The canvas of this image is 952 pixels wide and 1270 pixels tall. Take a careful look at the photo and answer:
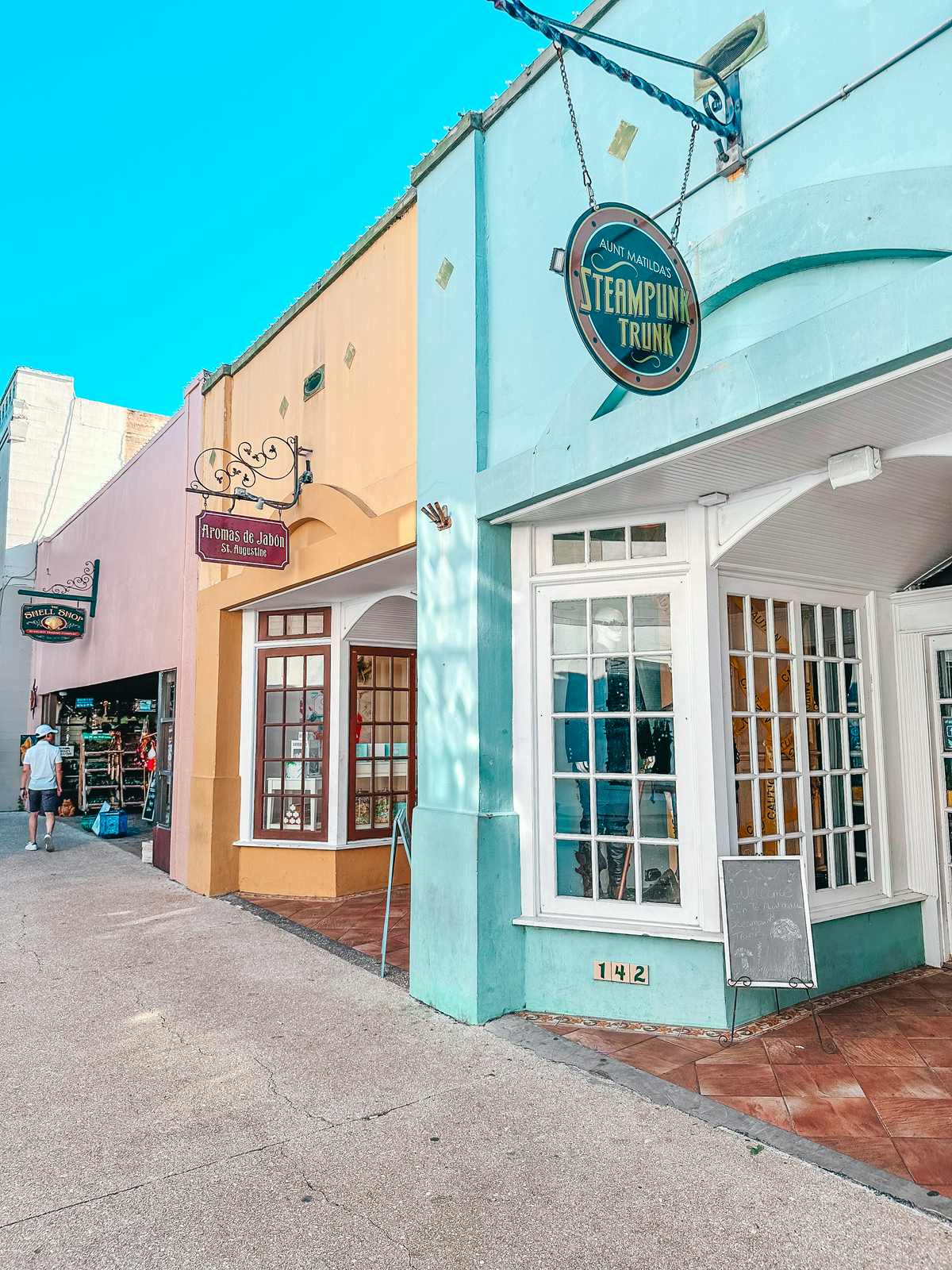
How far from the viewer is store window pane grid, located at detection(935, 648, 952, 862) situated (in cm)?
543

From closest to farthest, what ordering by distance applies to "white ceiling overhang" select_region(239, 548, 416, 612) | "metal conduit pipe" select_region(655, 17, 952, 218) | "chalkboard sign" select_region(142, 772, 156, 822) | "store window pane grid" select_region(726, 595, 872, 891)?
1. "metal conduit pipe" select_region(655, 17, 952, 218)
2. "store window pane grid" select_region(726, 595, 872, 891)
3. "white ceiling overhang" select_region(239, 548, 416, 612)
4. "chalkboard sign" select_region(142, 772, 156, 822)

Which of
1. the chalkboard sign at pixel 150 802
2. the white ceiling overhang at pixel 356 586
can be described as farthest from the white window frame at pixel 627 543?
the chalkboard sign at pixel 150 802

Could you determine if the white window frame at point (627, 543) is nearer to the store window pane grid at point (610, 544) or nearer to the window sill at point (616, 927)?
the store window pane grid at point (610, 544)

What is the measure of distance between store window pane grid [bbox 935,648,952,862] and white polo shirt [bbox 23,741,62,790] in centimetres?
1060

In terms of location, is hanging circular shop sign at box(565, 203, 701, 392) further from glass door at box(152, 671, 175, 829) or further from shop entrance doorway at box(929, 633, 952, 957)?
glass door at box(152, 671, 175, 829)

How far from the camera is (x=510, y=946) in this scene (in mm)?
4832

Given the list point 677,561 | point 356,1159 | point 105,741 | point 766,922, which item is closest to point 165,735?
point 105,741

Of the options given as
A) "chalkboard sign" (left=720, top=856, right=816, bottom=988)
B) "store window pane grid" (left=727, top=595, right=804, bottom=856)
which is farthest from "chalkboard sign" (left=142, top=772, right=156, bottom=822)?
"chalkboard sign" (left=720, top=856, right=816, bottom=988)

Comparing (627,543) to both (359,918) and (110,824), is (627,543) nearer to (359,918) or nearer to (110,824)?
(359,918)

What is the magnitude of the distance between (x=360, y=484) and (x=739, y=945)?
4.24 m

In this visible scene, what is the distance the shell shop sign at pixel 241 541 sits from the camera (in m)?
7.12

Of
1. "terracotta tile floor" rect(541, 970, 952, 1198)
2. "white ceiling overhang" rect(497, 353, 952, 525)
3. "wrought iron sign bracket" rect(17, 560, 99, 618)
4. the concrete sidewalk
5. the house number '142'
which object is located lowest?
the concrete sidewalk

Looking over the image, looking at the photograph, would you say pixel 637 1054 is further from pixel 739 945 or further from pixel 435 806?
pixel 435 806

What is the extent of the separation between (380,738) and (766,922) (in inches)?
193
